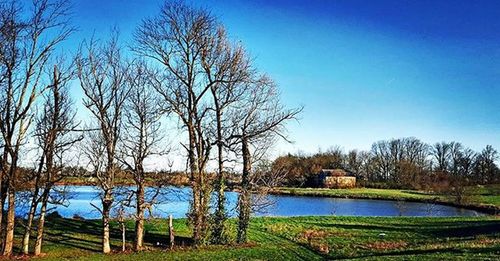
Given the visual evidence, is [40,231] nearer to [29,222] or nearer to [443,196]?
[29,222]

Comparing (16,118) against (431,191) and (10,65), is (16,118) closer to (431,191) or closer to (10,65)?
(10,65)

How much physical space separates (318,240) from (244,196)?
5.88 m

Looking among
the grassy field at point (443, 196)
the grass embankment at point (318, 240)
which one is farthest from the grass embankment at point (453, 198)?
the grass embankment at point (318, 240)

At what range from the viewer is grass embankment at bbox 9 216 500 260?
65.9 ft

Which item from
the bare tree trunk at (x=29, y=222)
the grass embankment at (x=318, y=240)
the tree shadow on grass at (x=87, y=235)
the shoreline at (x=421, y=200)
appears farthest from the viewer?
A: the shoreline at (x=421, y=200)

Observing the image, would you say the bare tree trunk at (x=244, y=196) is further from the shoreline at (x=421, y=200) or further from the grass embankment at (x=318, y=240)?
the shoreline at (x=421, y=200)

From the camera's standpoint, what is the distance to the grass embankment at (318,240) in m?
20.1

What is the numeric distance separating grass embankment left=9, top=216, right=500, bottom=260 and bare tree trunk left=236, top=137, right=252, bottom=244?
46.2 inches

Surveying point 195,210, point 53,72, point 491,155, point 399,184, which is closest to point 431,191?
point 399,184

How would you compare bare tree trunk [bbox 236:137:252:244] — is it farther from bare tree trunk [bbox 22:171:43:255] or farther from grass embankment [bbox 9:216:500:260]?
bare tree trunk [bbox 22:171:43:255]

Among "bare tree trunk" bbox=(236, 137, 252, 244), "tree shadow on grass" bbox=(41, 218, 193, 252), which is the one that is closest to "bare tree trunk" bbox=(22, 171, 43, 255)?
"tree shadow on grass" bbox=(41, 218, 193, 252)

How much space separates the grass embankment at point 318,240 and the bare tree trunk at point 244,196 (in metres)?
1.17

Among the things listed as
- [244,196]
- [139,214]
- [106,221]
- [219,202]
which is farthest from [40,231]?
[244,196]

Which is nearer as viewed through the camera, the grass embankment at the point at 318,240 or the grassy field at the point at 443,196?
the grass embankment at the point at 318,240
